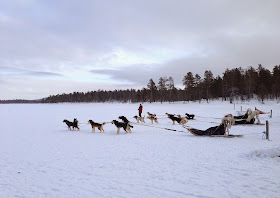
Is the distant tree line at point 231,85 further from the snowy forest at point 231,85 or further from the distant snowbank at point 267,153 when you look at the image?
the distant snowbank at point 267,153

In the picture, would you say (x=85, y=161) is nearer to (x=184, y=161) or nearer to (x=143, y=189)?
(x=143, y=189)

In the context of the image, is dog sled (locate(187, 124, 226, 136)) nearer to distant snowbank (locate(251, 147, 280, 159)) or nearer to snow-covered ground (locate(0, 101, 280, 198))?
snow-covered ground (locate(0, 101, 280, 198))

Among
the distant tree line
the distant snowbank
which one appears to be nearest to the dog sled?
the distant snowbank

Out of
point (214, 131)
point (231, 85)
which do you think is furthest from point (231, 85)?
point (214, 131)

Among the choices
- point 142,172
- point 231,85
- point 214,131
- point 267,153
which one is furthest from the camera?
point 231,85

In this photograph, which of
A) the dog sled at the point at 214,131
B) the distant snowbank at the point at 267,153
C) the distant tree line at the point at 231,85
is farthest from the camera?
the distant tree line at the point at 231,85

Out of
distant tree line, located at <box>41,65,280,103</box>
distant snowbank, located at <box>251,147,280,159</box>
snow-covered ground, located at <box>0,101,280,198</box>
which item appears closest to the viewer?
snow-covered ground, located at <box>0,101,280,198</box>

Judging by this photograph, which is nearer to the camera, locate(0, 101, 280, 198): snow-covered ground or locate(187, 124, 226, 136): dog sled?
locate(0, 101, 280, 198): snow-covered ground

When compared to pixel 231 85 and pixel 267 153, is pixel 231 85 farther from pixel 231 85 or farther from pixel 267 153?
pixel 267 153

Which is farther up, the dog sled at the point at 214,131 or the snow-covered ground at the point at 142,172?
the dog sled at the point at 214,131

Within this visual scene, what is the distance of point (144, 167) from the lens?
5680 millimetres

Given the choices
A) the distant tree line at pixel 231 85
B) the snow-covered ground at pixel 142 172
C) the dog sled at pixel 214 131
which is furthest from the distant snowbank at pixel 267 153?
the distant tree line at pixel 231 85

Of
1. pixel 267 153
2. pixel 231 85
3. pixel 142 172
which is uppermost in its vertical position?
pixel 231 85

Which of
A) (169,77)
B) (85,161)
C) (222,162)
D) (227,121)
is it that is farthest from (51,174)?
(169,77)
